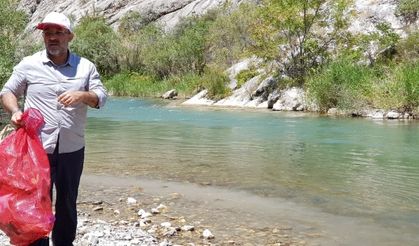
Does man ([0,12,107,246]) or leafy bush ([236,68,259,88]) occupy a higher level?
leafy bush ([236,68,259,88])

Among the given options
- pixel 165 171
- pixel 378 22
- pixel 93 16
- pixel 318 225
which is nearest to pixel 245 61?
pixel 378 22

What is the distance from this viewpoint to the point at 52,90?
4246 mm

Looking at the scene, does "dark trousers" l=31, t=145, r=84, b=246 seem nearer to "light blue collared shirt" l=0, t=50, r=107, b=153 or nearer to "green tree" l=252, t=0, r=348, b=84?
"light blue collared shirt" l=0, t=50, r=107, b=153

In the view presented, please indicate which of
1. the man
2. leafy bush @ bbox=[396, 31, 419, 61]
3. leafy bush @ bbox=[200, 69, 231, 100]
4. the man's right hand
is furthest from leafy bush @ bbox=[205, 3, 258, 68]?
the man's right hand

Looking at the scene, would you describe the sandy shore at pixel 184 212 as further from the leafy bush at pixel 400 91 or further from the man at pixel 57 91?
the leafy bush at pixel 400 91

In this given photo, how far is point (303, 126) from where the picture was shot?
785 inches

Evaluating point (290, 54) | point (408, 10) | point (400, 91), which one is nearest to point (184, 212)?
point (400, 91)

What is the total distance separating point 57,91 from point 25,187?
0.74 metres

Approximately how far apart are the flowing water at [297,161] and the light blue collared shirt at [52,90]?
10.9 feet

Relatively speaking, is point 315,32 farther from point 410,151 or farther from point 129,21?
point 129,21

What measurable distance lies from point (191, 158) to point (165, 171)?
1697 mm

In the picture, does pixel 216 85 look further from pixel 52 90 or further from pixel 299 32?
pixel 52 90

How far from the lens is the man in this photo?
4.24 m

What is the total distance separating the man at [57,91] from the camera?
4.24 meters
